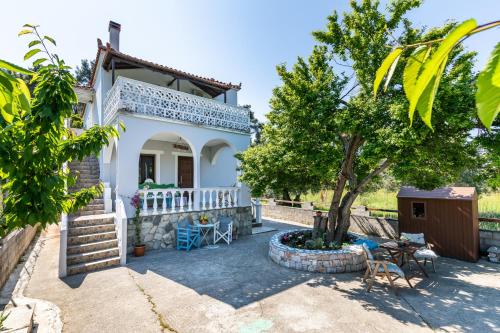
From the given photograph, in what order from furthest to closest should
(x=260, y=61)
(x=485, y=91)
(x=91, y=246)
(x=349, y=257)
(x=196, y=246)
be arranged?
(x=260, y=61)
(x=196, y=246)
(x=91, y=246)
(x=349, y=257)
(x=485, y=91)

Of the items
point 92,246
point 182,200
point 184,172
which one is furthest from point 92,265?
point 184,172

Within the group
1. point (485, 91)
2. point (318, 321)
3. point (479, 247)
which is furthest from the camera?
point (479, 247)

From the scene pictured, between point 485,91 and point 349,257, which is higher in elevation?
point 485,91

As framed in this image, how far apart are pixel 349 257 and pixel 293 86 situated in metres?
5.64

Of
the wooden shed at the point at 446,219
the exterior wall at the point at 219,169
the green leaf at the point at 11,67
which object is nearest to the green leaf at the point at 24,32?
the green leaf at the point at 11,67

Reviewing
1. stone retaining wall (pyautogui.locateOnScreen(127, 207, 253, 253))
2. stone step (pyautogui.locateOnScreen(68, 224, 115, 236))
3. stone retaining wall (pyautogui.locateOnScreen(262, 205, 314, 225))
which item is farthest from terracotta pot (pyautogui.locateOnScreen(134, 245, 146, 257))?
stone retaining wall (pyautogui.locateOnScreen(262, 205, 314, 225))

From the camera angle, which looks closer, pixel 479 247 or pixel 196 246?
pixel 479 247

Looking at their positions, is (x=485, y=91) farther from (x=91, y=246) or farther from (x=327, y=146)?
(x=91, y=246)

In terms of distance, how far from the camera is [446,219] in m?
9.04

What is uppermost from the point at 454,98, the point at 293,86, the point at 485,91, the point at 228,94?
the point at 228,94

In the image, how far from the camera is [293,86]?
309 inches

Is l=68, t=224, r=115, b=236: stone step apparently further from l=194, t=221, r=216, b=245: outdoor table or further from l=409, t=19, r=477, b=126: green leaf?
l=409, t=19, r=477, b=126: green leaf

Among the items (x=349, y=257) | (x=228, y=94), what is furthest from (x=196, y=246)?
(x=228, y=94)

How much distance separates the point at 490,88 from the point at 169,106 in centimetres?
1133
